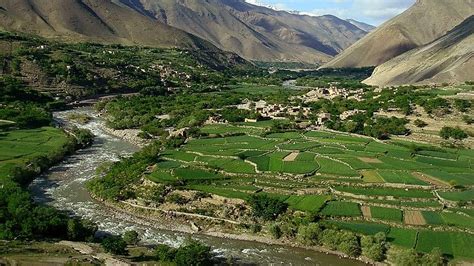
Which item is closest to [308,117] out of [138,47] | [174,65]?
[174,65]

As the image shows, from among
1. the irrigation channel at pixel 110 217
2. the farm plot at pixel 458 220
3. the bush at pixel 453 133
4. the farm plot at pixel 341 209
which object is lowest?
the irrigation channel at pixel 110 217

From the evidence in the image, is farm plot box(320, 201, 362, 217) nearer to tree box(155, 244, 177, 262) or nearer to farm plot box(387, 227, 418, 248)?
→ farm plot box(387, 227, 418, 248)

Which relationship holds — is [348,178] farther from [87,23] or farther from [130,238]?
[87,23]

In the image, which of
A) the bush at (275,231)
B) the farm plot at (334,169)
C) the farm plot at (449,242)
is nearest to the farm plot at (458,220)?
the farm plot at (449,242)

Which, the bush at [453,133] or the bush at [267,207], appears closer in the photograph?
the bush at [267,207]

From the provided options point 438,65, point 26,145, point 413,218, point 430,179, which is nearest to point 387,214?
point 413,218

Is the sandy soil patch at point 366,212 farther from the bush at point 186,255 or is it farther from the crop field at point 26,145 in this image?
the crop field at point 26,145

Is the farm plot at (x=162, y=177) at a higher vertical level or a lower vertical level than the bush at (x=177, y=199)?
higher
